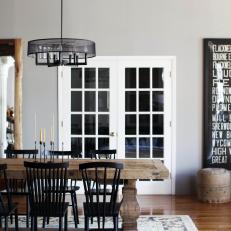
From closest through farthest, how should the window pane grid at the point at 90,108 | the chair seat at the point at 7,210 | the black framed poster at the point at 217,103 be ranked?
the chair seat at the point at 7,210, the black framed poster at the point at 217,103, the window pane grid at the point at 90,108

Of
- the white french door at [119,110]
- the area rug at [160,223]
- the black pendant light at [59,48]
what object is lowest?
the area rug at [160,223]

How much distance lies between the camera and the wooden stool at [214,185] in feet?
20.1

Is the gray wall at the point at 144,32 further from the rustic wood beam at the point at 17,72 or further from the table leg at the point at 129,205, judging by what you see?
the table leg at the point at 129,205

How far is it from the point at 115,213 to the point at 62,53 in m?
1.71

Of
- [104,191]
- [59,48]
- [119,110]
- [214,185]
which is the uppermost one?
[59,48]

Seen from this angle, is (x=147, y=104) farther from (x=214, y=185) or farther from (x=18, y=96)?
(x=18, y=96)

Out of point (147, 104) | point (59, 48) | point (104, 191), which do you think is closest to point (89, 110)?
point (147, 104)

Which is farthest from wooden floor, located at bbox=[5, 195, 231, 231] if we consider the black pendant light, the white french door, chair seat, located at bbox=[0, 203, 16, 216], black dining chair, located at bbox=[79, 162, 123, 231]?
the black pendant light

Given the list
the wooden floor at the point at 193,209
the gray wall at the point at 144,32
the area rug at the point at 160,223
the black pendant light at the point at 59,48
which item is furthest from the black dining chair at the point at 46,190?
the gray wall at the point at 144,32

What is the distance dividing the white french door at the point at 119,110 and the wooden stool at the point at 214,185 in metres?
0.66

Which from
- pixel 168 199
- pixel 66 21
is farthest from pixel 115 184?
pixel 66 21

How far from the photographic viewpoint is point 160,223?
16.4 ft

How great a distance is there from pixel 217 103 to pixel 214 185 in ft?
4.26

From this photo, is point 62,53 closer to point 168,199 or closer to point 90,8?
point 90,8
